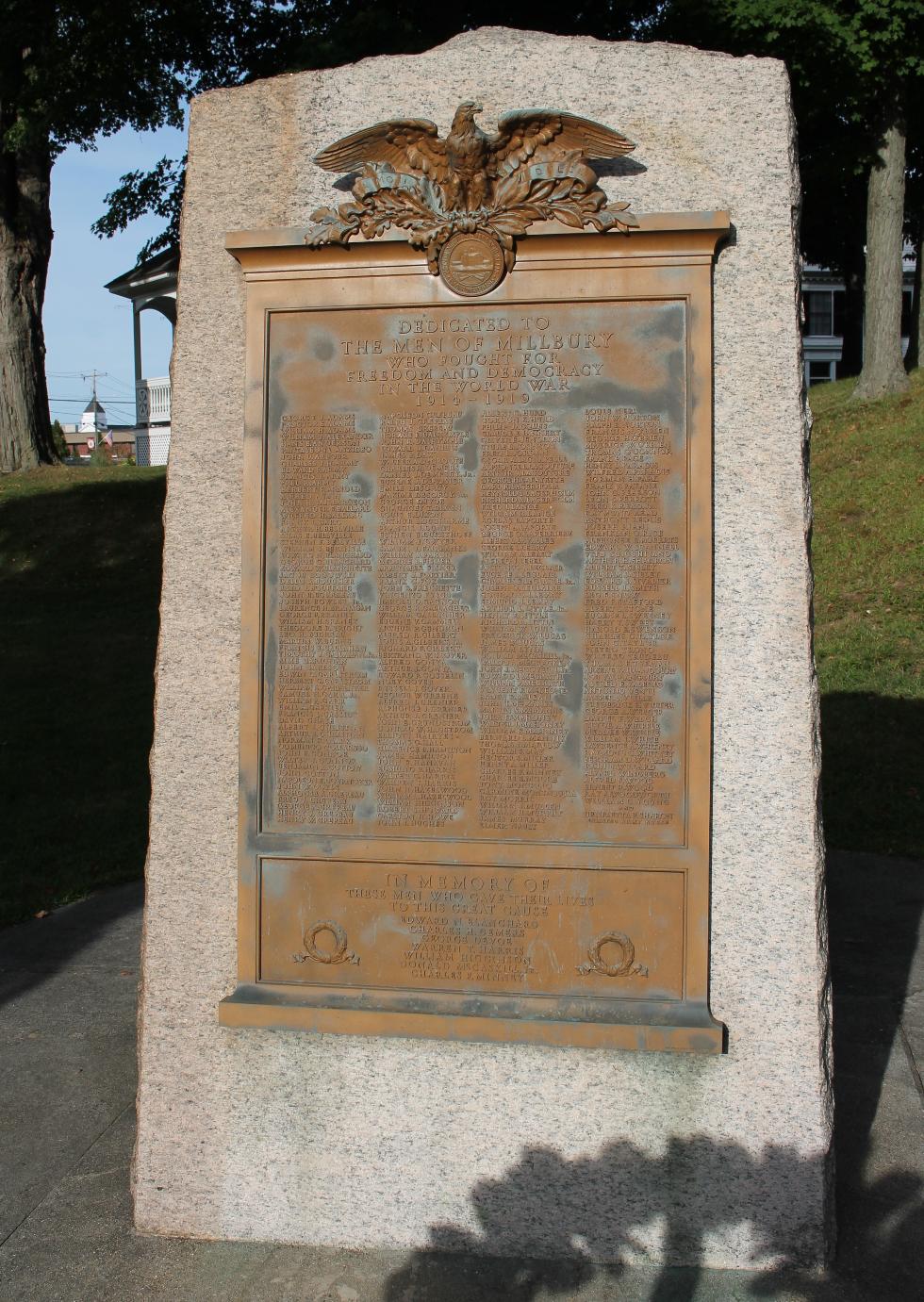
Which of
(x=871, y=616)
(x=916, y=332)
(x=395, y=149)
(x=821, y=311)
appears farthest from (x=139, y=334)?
(x=821, y=311)

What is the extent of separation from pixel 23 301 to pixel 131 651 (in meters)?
7.32

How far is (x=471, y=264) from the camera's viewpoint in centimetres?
340

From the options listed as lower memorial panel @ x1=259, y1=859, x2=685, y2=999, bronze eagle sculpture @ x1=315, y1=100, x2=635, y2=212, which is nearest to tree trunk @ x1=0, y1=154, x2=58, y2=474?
bronze eagle sculpture @ x1=315, y1=100, x2=635, y2=212

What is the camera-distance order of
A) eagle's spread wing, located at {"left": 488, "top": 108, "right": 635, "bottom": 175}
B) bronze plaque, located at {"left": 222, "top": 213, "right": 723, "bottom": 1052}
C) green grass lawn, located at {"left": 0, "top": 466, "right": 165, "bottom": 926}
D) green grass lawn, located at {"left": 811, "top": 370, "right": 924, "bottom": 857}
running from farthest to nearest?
green grass lawn, located at {"left": 811, "top": 370, "right": 924, "bottom": 857}
green grass lawn, located at {"left": 0, "top": 466, "right": 165, "bottom": 926}
bronze plaque, located at {"left": 222, "top": 213, "right": 723, "bottom": 1052}
eagle's spread wing, located at {"left": 488, "top": 108, "right": 635, "bottom": 175}

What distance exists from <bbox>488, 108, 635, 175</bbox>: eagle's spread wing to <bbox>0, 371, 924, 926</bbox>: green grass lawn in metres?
5.16

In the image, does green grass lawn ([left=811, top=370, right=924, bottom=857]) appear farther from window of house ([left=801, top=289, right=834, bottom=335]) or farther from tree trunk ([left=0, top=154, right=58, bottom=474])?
→ window of house ([left=801, top=289, right=834, bottom=335])

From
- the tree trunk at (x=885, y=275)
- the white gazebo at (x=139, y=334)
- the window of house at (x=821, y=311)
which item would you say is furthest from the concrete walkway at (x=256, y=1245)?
the window of house at (x=821, y=311)

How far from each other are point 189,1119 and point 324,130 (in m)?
2.95

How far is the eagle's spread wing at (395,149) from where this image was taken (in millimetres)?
→ 3307

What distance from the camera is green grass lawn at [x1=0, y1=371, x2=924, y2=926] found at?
26.0 ft

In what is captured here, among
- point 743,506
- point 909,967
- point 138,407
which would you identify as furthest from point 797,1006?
point 138,407

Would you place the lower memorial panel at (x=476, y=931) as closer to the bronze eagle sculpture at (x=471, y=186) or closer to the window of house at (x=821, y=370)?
the bronze eagle sculpture at (x=471, y=186)

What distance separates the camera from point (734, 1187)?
3.31 m

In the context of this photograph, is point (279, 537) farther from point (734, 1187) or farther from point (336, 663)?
point (734, 1187)
